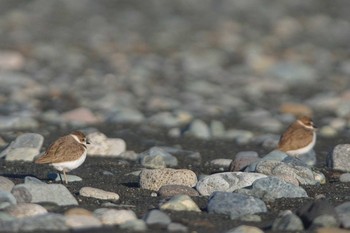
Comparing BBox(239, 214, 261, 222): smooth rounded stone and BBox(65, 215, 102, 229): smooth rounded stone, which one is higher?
BBox(65, 215, 102, 229): smooth rounded stone

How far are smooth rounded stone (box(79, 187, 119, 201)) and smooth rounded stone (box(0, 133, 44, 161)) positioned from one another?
7.11 feet

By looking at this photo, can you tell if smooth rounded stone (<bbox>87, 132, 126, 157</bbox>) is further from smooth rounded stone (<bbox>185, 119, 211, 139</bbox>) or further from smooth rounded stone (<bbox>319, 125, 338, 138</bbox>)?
smooth rounded stone (<bbox>319, 125, 338, 138</bbox>)

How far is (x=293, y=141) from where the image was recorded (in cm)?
1076

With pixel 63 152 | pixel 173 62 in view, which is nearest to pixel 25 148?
pixel 63 152

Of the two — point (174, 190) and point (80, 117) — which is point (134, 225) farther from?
point (80, 117)

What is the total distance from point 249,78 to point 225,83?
525mm

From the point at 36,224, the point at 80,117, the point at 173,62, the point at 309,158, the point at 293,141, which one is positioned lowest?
the point at 173,62

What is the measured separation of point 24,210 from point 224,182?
2.07m

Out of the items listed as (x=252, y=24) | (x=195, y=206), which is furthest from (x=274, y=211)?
(x=252, y=24)

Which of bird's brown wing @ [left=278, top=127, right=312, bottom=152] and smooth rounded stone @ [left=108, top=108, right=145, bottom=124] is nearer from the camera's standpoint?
bird's brown wing @ [left=278, top=127, right=312, bottom=152]

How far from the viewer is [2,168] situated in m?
10.0

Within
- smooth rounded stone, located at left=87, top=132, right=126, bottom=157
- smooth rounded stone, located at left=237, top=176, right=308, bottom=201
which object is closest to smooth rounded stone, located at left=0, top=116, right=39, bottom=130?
smooth rounded stone, located at left=87, top=132, right=126, bottom=157

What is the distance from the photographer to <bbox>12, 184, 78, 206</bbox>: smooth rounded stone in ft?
25.5

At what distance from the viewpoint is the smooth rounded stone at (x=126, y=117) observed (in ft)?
44.6
